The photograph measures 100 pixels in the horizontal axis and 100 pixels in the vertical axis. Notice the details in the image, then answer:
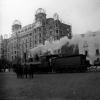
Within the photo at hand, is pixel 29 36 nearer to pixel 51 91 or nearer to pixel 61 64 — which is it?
pixel 61 64

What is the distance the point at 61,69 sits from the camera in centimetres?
974

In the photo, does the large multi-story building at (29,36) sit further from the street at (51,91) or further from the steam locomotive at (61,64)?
the street at (51,91)

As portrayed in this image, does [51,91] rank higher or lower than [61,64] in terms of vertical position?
lower

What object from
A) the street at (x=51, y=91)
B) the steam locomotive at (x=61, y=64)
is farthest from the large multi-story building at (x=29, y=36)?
the street at (x=51, y=91)

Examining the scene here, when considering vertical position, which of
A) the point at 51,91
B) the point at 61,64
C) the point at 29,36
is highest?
the point at 29,36

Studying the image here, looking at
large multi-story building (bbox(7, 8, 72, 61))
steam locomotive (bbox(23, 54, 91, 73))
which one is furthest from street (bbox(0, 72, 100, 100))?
large multi-story building (bbox(7, 8, 72, 61))

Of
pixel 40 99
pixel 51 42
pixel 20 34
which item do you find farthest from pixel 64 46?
pixel 40 99

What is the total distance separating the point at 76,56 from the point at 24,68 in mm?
3169

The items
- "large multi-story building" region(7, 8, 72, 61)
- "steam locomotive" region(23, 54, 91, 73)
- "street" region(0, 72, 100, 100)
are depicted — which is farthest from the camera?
"large multi-story building" region(7, 8, 72, 61)

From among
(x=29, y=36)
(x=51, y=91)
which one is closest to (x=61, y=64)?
(x=51, y=91)

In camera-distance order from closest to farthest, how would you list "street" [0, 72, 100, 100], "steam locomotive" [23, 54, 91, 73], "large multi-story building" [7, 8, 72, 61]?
"street" [0, 72, 100, 100] → "steam locomotive" [23, 54, 91, 73] → "large multi-story building" [7, 8, 72, 61]

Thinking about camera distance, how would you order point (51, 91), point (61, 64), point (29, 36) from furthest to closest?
point (29, 36)
point (61, 64)
point (51, 91)

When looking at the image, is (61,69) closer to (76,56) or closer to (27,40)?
(76,56)

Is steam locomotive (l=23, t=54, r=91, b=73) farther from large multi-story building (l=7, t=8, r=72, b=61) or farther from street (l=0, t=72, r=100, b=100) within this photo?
street (l=0, t=72, r=100, b=100)
